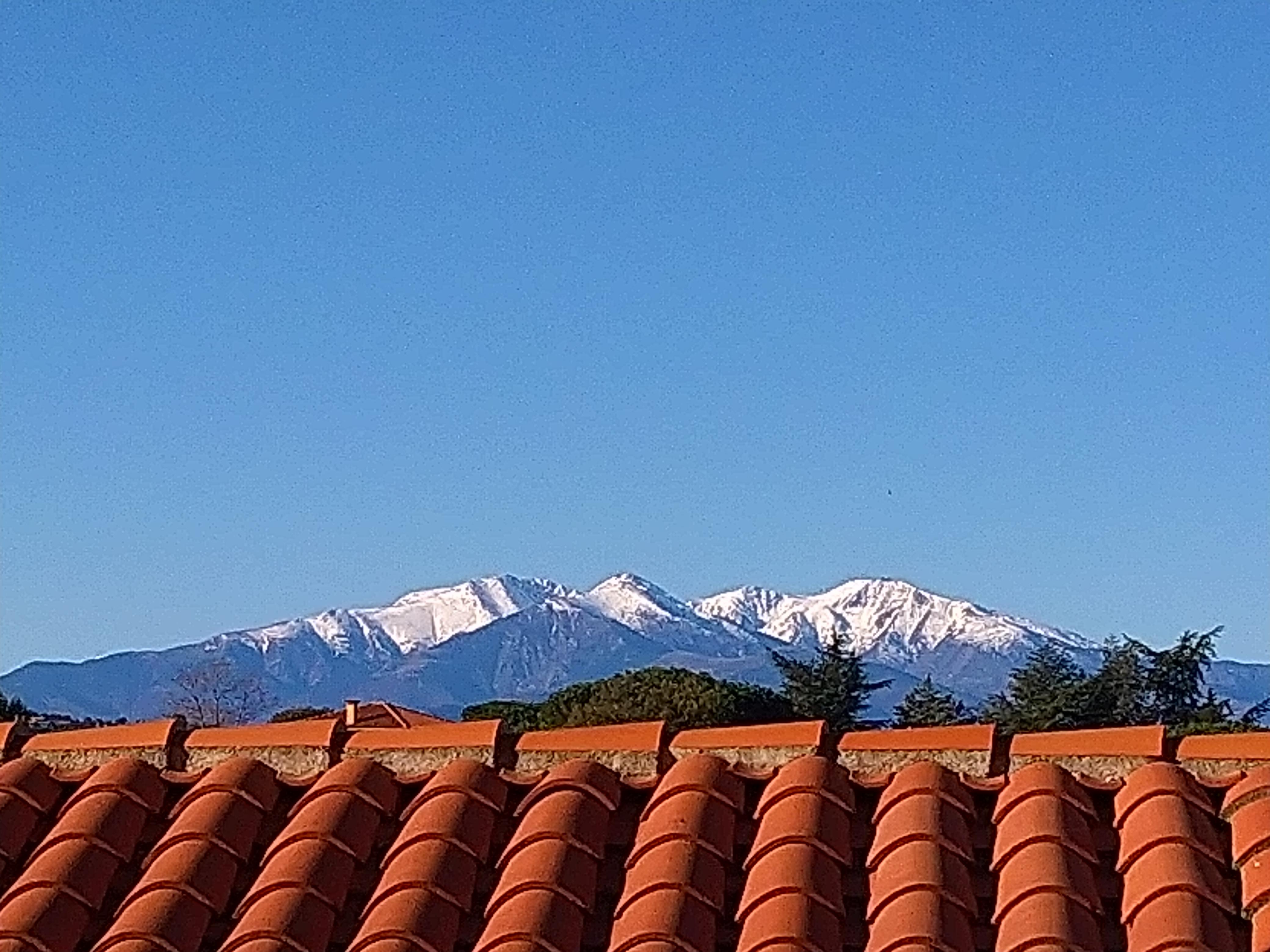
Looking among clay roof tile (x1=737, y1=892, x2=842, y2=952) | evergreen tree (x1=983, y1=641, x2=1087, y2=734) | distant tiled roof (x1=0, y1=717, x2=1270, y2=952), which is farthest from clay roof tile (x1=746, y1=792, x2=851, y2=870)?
evergreen tree (x1=983, y1=641, x2=1087, y2=734)

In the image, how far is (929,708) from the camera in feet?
115

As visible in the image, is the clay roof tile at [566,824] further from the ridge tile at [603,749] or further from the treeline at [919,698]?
the treeline at [919,698]

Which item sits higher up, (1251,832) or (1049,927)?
(1251,832)

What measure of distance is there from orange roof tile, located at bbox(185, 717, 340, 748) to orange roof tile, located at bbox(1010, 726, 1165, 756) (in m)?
2.14

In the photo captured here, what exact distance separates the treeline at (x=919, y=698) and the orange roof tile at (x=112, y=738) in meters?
23.9

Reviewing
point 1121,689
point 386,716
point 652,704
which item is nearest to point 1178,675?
point 1121,689

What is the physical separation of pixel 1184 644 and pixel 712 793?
120 feet

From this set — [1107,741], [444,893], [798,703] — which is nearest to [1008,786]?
[1107,741]

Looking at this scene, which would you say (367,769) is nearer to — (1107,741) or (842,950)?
(842,950)

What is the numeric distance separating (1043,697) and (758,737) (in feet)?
111

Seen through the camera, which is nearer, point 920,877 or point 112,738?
point 920,877

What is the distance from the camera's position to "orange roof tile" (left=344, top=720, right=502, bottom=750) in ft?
19.2

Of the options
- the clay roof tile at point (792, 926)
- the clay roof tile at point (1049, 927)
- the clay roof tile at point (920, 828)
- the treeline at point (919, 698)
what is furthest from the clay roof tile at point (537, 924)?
the treeline at point (919, 698)

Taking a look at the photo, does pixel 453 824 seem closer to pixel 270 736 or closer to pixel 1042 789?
pixel 270 736
